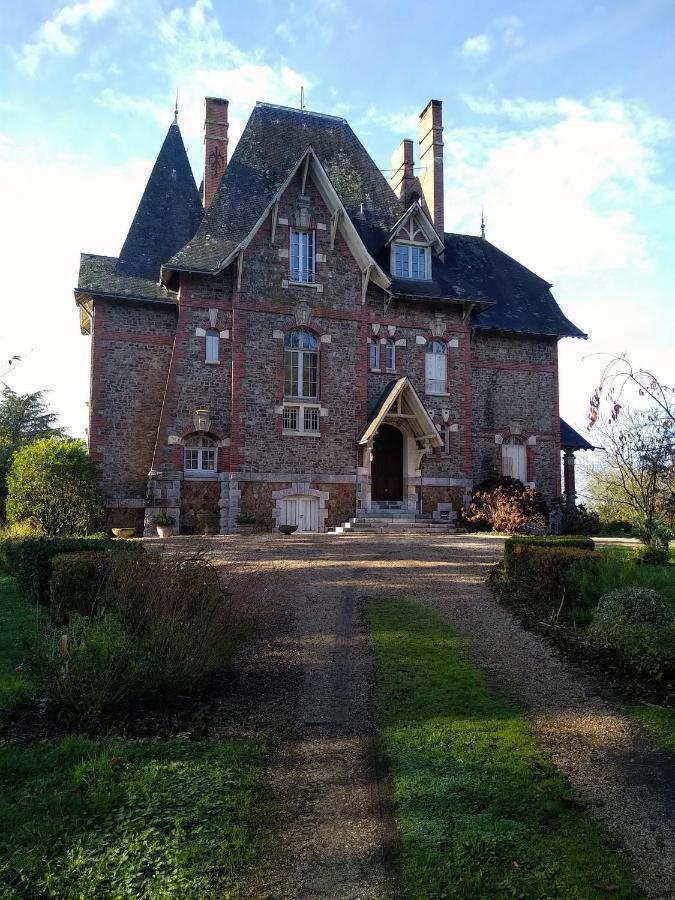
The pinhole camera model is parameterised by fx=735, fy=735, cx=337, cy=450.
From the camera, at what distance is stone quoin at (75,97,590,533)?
2156cm

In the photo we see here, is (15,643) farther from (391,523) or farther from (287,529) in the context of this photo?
(391,523)

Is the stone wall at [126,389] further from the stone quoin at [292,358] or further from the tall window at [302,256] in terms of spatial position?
the tall window at [302,256]

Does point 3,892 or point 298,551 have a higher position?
point 298,551

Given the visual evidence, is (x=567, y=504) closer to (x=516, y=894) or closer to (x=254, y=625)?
(x=254, y=625)

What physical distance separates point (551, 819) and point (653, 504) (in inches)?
405

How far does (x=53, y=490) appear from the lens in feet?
62.0

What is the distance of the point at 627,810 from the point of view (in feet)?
14.6

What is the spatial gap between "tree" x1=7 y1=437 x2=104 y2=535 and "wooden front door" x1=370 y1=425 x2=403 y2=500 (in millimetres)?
8557

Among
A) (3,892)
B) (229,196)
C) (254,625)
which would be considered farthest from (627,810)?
(229,196)

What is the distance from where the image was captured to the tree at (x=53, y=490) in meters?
18.4

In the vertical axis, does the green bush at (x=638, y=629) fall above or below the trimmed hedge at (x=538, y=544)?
below

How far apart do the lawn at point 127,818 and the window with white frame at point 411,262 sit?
68.5 feet

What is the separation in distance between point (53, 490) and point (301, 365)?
800 centimetres

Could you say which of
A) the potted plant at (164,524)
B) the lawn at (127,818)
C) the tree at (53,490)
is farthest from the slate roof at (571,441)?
the lawn at (127,818)
